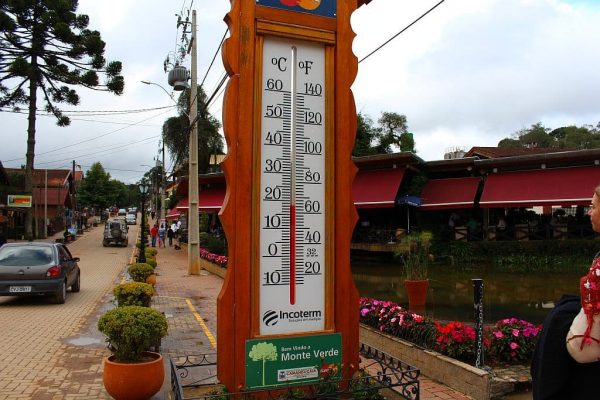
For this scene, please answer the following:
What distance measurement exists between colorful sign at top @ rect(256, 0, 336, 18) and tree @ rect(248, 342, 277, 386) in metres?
2.62

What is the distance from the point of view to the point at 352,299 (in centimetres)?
437

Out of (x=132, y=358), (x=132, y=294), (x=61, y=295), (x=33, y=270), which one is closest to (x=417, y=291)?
(x=132, y=294)

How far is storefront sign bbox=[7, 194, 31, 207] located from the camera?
33734 mm

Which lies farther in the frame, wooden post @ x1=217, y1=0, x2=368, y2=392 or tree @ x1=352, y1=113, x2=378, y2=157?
tree @ x1=352, y1=113, x2=378, y2=157

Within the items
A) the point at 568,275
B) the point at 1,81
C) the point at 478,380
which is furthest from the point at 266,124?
the point at 1,81

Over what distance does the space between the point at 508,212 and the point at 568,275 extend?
792cm

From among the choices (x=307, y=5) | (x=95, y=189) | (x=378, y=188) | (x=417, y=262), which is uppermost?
(x=95, y=189)

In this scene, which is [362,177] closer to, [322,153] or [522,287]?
[522,287]

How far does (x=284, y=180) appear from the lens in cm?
418

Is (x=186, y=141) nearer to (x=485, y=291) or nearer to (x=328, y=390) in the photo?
(x=485, y=291)

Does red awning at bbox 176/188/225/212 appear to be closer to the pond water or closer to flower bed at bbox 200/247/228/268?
flower bed at bbox 200/247/228/268

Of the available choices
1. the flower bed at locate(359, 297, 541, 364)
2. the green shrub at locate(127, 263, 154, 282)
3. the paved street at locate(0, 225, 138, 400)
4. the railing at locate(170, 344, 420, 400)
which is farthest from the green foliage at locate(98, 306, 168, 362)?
the green shrub at locate(127, 263, 154, 282)

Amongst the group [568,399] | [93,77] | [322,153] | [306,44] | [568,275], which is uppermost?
[93,77]

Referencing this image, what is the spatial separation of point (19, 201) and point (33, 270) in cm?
2518
